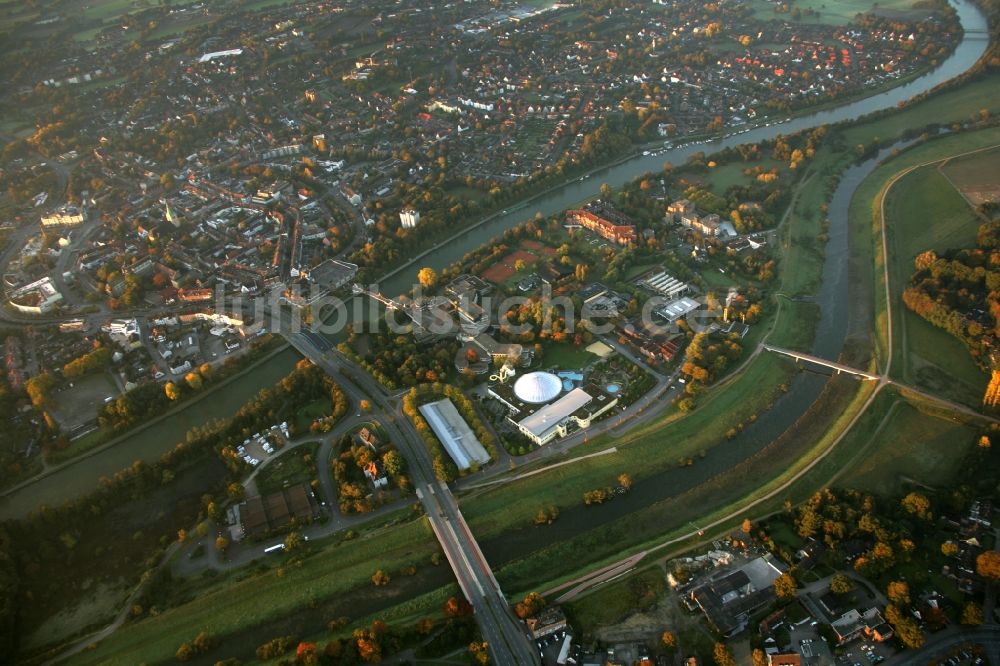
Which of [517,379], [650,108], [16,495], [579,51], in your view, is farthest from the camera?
[579,51]

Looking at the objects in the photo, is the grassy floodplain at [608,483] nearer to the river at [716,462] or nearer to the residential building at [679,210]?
the river at [716,462]

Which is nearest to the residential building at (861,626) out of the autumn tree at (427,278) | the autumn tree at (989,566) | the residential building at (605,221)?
the autumn tree at (989,566)

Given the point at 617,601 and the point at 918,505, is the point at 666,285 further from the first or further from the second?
the point at 617,601

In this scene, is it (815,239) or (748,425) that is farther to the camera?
(815,239)

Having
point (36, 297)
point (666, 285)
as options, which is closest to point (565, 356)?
point (666, 285)

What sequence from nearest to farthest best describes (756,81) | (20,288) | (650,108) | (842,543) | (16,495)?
(842,543) → (16,495) → (20,288) → (650,108) → (756,81)

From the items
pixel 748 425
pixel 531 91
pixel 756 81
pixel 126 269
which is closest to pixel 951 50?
pixel 756 81

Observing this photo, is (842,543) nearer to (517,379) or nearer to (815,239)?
(517,379)
